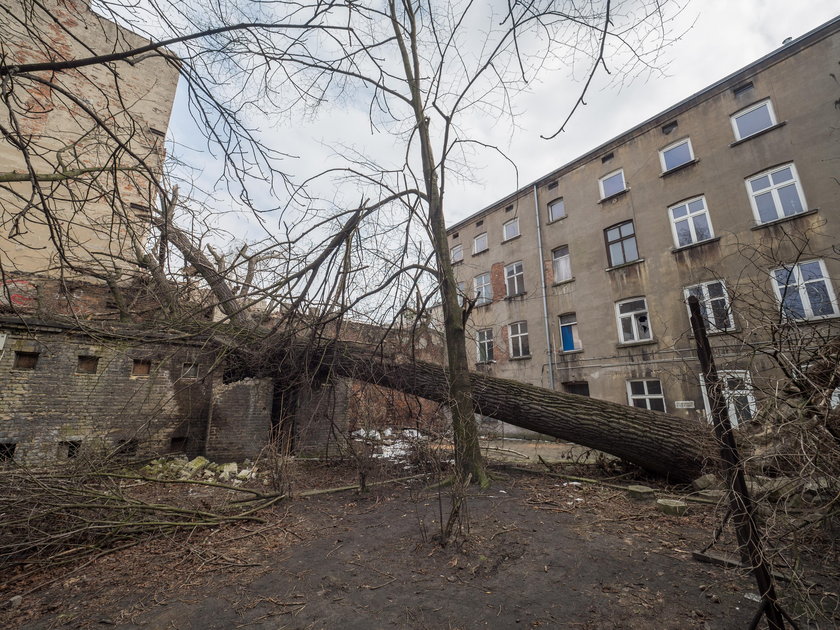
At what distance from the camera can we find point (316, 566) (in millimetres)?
3359

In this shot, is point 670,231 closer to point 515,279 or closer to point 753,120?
point 753,120

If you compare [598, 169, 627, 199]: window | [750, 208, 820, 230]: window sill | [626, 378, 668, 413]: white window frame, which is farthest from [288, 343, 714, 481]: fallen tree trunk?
[598, 169, 627, 199]: window

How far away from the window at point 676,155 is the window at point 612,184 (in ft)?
4.29

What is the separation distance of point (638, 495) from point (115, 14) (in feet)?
23.5

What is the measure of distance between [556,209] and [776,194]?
6.97 meters

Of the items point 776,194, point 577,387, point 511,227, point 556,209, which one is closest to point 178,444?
point 577,387

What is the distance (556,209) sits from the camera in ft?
50.9

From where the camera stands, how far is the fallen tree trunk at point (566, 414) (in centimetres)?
550

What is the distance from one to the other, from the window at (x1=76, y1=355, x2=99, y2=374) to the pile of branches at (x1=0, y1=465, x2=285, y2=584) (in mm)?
4864

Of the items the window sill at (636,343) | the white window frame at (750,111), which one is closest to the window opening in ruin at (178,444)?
the window sill at (636,343)

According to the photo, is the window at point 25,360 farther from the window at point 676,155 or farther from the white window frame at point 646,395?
the window at point 676,155

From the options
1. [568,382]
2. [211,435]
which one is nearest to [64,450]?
[211,435]

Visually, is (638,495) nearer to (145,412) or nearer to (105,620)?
(105,620)

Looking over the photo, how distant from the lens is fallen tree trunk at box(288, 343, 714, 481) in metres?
5.50
